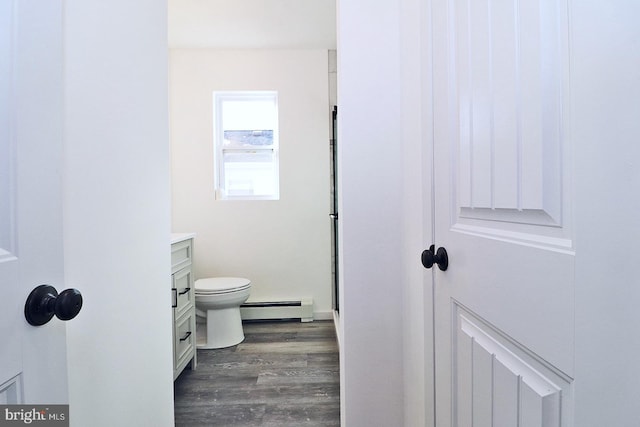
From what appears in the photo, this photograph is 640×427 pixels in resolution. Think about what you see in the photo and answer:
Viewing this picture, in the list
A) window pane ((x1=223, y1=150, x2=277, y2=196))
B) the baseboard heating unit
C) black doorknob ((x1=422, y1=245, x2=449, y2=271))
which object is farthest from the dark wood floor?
window pane ((x1=223, y1=150, x2=277, y2=196))

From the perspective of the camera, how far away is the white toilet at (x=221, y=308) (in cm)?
235

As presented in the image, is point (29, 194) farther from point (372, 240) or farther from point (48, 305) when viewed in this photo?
point (372, 240)

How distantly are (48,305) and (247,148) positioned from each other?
8.71ft

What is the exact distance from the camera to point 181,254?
1944 mm

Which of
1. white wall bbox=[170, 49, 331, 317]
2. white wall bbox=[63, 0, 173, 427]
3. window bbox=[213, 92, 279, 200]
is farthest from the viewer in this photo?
window bbox=[213, 92, 279, 200]

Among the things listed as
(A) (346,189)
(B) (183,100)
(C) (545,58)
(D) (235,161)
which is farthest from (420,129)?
(B) (183,100)

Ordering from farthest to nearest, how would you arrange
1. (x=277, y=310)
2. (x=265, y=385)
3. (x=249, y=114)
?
(x=249, y=114)
(x=277, y=310)
(x=265, y=385)

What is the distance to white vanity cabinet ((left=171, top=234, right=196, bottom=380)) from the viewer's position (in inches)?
70.2

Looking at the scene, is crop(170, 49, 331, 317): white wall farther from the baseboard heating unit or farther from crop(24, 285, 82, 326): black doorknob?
crop(24, 285, 82, 326): black doorknob

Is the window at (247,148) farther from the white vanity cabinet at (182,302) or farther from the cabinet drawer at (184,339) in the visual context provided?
the cabinet drawer at (184,339)

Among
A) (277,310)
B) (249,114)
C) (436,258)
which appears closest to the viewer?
(436,258)

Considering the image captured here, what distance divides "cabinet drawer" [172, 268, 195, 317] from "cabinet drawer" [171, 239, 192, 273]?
38 millimetres

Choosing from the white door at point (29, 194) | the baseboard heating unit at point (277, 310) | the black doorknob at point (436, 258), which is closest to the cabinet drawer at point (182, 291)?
the baseboard heating unit at point (277, 310)

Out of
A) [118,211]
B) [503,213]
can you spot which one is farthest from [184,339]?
[503,213]
